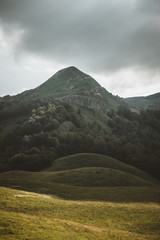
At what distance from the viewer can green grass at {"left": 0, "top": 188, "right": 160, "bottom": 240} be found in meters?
21.5

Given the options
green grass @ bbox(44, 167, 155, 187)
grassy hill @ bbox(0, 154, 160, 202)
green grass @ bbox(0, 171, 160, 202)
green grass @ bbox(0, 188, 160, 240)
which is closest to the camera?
green grass @ bbox(0, 188, 160, 240)

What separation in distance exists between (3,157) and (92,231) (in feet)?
472

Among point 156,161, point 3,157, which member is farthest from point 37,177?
point 156,161

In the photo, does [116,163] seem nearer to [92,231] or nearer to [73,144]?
[73,144]

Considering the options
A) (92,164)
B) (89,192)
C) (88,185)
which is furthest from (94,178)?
(92,164)

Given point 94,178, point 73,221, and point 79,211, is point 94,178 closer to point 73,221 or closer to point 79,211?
point 79,211

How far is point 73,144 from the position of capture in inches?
6752

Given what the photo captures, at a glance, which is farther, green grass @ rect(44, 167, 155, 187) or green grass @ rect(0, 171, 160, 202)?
green grass @ rect(44, 167, 155, 187)

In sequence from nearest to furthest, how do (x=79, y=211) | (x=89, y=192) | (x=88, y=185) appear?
(x=79, y=211) → (x=89, y=192) → (x=88, y=185)

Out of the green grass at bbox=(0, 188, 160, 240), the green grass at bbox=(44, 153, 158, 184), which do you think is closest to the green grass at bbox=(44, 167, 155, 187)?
the green grass at bbox=(0, 188, 160, 240)

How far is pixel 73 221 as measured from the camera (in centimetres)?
2978

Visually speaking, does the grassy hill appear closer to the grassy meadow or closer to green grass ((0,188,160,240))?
the grassy meadow

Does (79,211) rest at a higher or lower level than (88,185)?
higher

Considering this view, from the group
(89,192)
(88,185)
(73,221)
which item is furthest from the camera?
(88,185)
